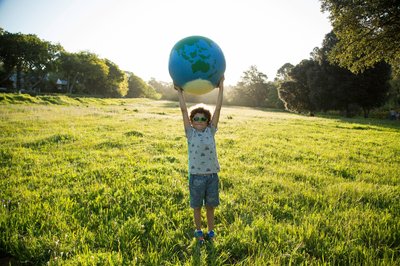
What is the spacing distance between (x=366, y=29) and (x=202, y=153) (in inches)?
545

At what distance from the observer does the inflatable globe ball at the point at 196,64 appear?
13.3ft

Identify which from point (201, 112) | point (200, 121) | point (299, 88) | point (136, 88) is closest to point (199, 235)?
point (200, 121)

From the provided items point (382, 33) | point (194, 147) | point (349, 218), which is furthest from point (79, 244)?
point (382, 33)

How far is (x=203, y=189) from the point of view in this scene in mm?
3867

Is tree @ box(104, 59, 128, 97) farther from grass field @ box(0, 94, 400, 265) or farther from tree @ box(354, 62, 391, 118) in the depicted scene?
grass field @ box(0, 94, 400, 265)

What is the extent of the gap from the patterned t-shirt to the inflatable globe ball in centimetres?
78

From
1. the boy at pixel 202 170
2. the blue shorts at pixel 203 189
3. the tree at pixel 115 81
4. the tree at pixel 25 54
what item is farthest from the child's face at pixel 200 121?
the tree at pixel 115 81

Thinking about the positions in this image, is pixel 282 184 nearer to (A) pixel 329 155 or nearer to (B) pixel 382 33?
(A) pixel 329 155

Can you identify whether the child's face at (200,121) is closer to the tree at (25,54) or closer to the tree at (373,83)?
the tree at (373,83)

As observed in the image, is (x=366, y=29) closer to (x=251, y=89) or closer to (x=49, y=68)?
(x=49, y=68)

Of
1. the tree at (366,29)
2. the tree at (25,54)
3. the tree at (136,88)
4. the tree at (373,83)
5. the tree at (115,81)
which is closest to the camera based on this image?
the tree at (366,29)

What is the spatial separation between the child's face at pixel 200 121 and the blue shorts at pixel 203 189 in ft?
2.46

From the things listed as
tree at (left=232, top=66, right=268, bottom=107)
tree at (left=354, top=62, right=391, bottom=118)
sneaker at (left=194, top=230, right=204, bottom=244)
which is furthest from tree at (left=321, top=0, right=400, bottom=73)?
tree at (left=232, top=66, right=268, bottom=107)

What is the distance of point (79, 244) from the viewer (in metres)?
3.46
